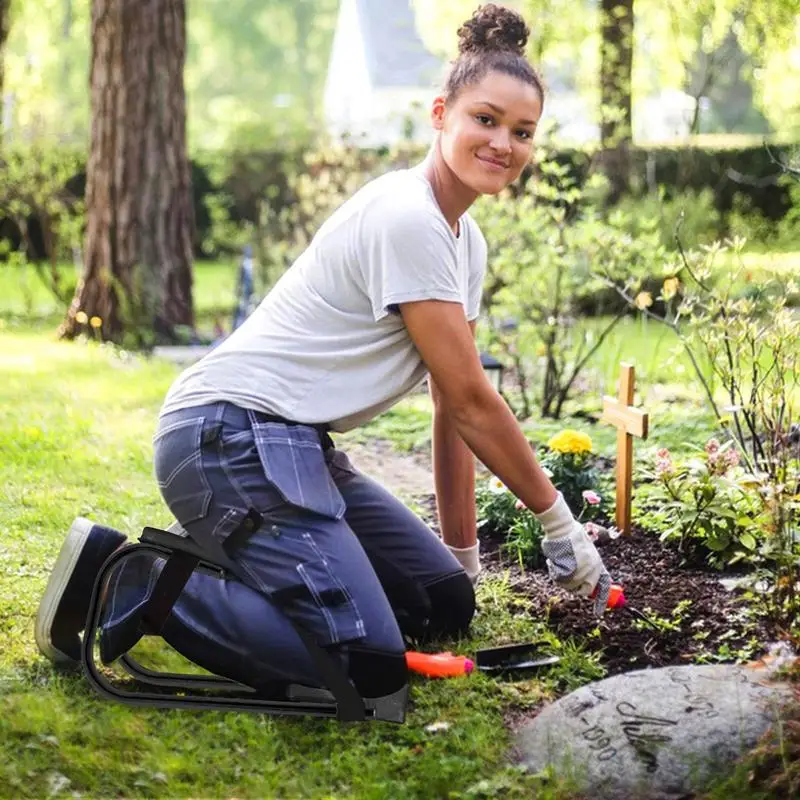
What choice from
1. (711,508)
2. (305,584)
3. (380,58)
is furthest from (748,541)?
(380,58)

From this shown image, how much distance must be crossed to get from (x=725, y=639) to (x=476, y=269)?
1.09m

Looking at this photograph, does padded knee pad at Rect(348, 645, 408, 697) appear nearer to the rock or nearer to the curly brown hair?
the rock

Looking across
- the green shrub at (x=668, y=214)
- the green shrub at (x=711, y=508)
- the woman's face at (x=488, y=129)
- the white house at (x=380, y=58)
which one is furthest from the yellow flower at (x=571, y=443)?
the white house at (x=380, y=58)

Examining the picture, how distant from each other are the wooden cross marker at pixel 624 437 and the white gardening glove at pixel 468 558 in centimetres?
63

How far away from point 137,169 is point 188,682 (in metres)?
5.41

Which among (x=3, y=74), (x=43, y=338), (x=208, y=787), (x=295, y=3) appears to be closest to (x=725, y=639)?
(x=208, y=787)

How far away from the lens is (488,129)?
2.93 meters

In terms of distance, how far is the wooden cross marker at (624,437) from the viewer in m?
3.74

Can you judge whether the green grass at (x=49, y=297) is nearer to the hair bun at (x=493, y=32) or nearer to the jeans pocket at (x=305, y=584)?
the hair bun at (x=493, y=32)

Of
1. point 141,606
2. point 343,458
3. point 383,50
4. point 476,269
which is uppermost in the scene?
point 383,50

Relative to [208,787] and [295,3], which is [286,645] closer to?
[208,787]

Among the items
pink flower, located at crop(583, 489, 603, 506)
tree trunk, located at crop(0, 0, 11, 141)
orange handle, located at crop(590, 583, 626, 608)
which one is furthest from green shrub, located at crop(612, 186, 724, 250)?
orange handle, located at crop(590, 583, 626, 608)

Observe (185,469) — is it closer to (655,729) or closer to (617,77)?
(655,729)

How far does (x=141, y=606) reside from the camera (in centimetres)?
282
